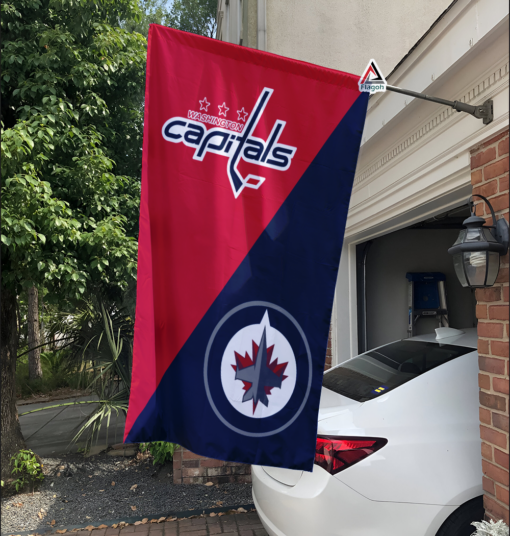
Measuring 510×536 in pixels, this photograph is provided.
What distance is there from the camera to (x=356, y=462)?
2814 millimetres

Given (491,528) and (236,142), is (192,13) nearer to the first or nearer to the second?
(236,142)

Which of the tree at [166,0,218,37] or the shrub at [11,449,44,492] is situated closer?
the shrub at [11,449,44,492]

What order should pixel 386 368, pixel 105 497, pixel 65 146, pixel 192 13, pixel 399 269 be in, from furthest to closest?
pixel 192 13
pixel 399 269
pixel 65 146
pixel 105 497
pixel 386 368

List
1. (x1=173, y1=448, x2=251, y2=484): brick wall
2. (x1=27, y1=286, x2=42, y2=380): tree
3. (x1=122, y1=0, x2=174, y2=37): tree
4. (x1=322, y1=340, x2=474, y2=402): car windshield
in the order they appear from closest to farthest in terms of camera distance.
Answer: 1. (x1=322, y1=340, x2=474, y2=402): car windshield
2. (x1=173, y1=448, x2=251, y2=484): brick wall
3. (x1=122, y1=0, x2=174, y2=37): tree
4. (x1=27, y1=286, x2=42, y2=380): tree

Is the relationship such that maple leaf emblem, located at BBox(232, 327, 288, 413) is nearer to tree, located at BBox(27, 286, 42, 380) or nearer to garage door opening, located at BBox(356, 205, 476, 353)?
garage door opening, located at BBox(356, 205, 476, 353)

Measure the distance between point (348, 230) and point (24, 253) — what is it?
349cm

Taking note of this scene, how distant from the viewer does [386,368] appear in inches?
142

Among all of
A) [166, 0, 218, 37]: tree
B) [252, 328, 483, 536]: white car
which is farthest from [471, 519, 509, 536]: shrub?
[166, 0, 218, 37]: tree

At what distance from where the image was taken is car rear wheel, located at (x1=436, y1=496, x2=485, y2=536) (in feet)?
9.07

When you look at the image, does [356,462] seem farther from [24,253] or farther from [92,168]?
[92,168]

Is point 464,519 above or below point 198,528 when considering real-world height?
above

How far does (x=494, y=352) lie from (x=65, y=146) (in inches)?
200

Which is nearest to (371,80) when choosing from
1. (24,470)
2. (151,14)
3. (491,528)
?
(491,528)

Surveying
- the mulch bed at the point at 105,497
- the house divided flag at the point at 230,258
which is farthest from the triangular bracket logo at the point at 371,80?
the mulch bed at the point at 105,497
